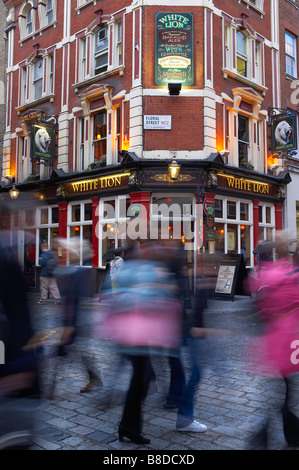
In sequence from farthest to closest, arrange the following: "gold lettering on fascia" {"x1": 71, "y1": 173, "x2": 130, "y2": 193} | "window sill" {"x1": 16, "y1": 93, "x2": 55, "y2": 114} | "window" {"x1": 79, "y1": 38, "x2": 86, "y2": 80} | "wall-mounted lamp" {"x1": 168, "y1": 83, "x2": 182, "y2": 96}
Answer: "window sill" {"x1": 16, "y1": 93, "x2": 55, "y2": 114} → "window" {"x1": 79, "y1": 38, "x2": 86, "y2": 80} → "gold lettering on fascia" {"x1": 71, "y1": 173, "x2": 130, "y2": 193} → "wall-mounted lamp" {"x1": 168, "y1": 83, "x2": 182, "y2": 96}

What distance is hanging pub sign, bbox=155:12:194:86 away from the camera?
14.6 metres

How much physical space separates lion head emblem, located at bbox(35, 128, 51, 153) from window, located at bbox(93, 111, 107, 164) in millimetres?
2201


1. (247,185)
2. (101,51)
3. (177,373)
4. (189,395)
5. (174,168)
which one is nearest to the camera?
(189,395)

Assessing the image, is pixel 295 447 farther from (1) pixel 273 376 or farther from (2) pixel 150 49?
(2) pixel 150 49

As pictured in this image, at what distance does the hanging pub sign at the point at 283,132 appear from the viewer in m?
16.7

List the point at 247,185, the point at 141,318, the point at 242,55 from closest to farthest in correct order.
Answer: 1. the point at 141,318
2. the point at 247,185
3. the point at 242,55

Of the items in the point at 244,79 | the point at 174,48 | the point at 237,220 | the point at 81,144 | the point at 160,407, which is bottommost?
the point at 160,407

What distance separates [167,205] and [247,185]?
149 inches

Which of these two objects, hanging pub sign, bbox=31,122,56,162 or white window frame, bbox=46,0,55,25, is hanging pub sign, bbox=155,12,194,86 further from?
white window frame, bbox=46,0,55,25

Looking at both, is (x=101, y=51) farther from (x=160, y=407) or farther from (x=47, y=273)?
(x=160, y=407)

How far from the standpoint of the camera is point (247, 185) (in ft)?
53.5

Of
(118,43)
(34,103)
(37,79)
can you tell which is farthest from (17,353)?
(37,79)

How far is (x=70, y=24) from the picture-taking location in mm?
17953

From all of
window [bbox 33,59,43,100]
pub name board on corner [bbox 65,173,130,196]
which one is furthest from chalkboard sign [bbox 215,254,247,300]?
window [bbox 33,59,43,100]
